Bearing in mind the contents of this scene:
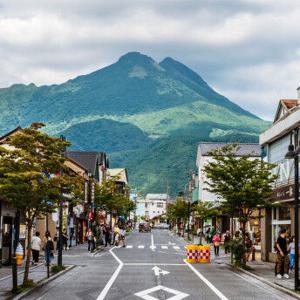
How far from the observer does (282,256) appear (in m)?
28.8

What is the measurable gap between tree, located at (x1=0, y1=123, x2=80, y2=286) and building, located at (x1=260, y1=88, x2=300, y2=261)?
1409 centimetres

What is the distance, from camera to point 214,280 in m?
28.5

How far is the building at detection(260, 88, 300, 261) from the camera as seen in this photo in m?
36.7

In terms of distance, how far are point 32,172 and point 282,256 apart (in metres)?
11.6

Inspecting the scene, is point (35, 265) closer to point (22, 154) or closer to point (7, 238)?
point (7, 238)

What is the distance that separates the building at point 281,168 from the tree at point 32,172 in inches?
555

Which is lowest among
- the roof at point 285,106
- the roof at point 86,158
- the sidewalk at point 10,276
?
the sidewalk at point 10,276

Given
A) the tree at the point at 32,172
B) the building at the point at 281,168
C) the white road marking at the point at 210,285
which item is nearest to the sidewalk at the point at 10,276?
the tree at the point at 32,172

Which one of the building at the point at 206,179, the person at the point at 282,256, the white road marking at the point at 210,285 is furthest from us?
the building at the point at 206,179

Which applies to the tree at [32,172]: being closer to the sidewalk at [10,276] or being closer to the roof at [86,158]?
the sidewalk at [10,276]

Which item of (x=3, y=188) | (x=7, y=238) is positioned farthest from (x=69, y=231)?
(x=3, y=188)

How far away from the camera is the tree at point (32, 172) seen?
933 inches

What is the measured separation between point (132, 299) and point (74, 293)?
2.61 m

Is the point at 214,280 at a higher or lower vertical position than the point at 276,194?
lower
